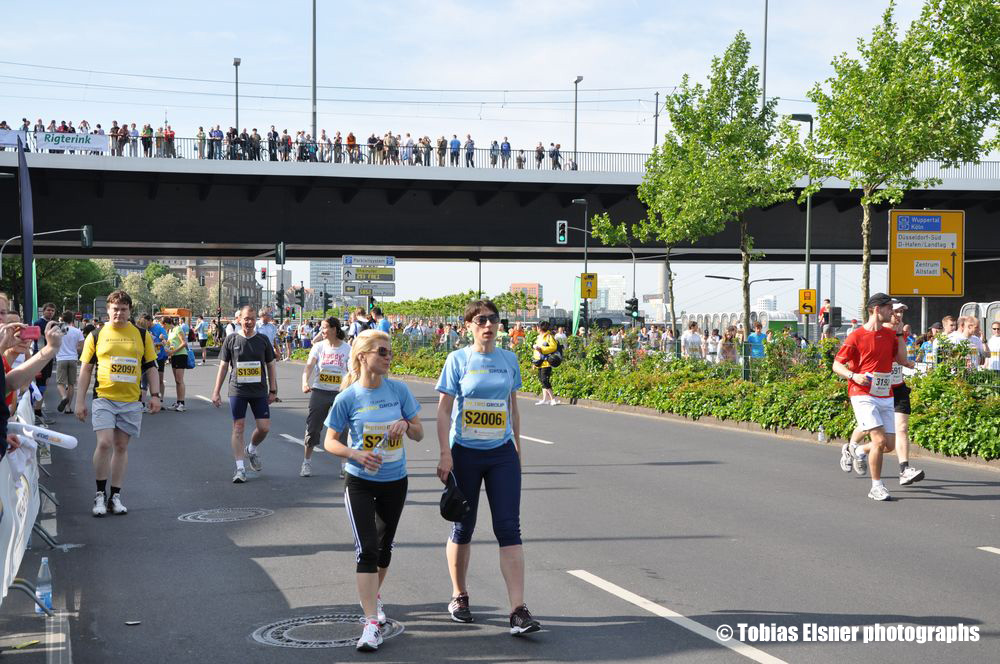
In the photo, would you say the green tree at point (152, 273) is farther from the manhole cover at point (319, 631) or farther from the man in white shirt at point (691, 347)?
the manhole cover at point (319, 631)

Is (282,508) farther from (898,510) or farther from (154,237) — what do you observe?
(154,237)

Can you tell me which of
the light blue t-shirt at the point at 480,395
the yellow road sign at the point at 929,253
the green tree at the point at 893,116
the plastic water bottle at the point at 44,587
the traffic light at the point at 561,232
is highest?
the green tree at the point at 893,116

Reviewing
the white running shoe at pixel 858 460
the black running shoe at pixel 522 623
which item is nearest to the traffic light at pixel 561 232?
the white running shoe at pixel 858 460

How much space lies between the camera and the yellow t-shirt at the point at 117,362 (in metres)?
9.62

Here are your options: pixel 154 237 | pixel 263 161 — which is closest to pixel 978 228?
pixel 263 161

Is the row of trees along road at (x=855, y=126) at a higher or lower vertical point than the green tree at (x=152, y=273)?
higher

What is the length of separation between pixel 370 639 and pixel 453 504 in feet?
2.68

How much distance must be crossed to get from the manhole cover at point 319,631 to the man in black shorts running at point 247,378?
5.70 meters

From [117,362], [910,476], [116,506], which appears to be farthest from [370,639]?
[910,476]

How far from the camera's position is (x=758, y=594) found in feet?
21.3

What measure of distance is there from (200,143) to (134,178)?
2.43 meters

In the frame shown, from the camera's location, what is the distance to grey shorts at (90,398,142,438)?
376 inches

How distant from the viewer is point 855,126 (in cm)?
2180

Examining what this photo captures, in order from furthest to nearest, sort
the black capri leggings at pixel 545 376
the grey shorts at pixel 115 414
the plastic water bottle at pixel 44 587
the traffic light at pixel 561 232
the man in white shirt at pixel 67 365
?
the traffic light at pixel 561 232 < the black capri leggings at pixel 545 376 < the man in white shirt at pixel 67 365 < the grey shorts at pixel 115 414 < the plastic water bottle at pixel 44 587
